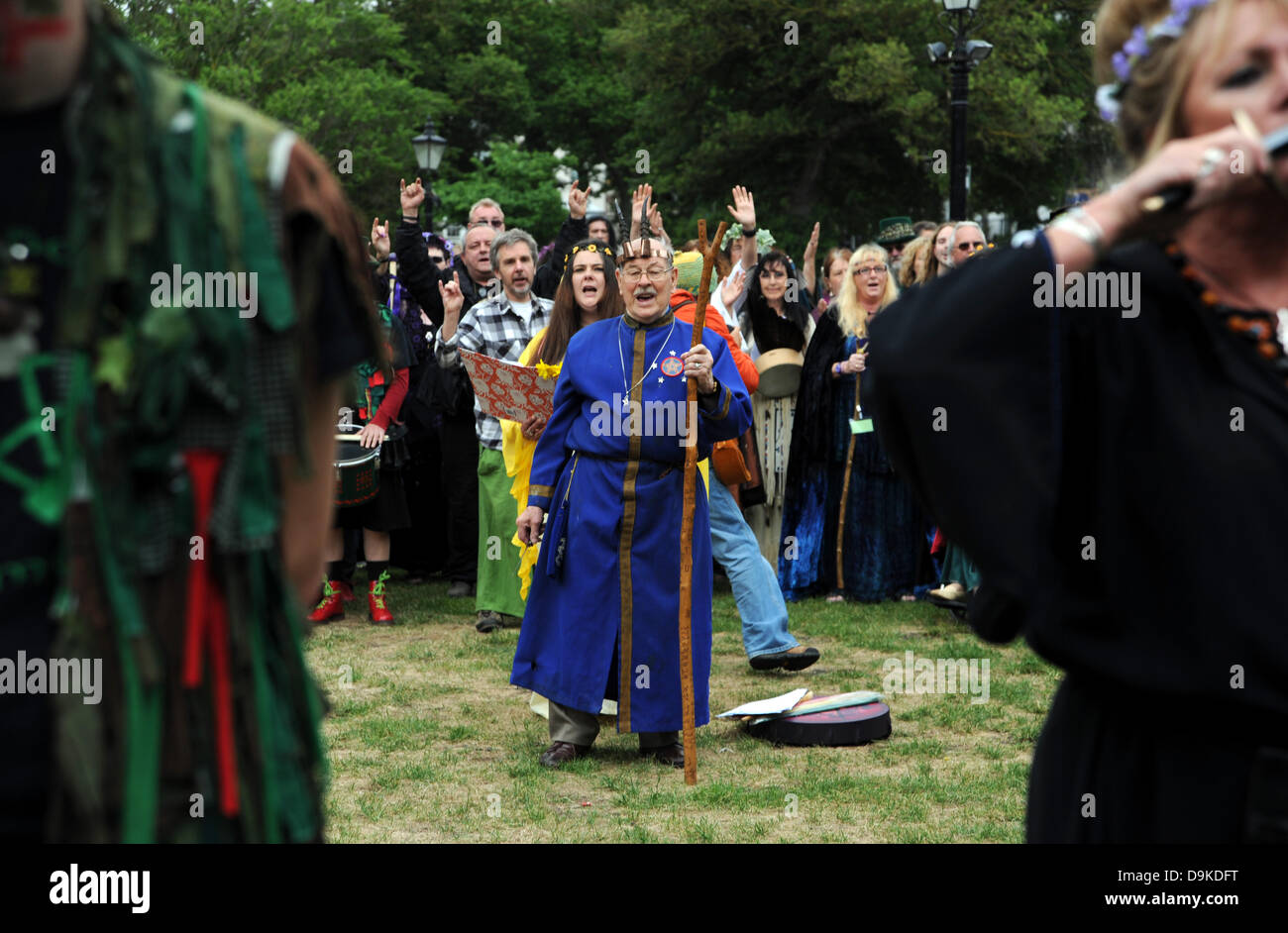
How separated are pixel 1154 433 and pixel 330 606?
8.26 metres

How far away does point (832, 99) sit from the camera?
103 ft

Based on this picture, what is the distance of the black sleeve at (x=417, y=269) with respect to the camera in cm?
989

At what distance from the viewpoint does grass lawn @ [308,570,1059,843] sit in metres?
5.26

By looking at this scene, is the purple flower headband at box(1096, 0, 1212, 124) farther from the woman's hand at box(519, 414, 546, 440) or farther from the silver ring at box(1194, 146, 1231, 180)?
the woman's hand at box(519, 414, 546, 440)

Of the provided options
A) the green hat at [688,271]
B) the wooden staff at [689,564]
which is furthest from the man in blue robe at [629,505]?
the green hat at [688,271]

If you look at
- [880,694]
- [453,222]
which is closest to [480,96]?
[453,222]

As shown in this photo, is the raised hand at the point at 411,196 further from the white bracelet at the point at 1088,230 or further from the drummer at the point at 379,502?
the white bracelet at the point at 1088,230

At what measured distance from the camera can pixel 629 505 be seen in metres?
6.00

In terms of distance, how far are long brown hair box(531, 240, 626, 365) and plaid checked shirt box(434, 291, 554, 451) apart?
167 cm

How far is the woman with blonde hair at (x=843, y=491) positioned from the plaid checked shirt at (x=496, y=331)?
2.22 m
